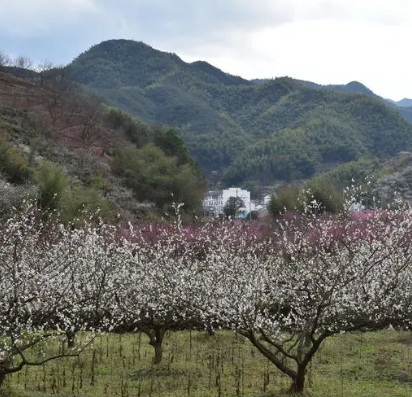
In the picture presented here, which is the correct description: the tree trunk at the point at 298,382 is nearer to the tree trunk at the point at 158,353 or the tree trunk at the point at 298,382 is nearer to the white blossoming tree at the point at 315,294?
the white blossoming tree at the point at 315,294

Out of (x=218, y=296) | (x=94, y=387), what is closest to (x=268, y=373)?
(x=218, y=296)

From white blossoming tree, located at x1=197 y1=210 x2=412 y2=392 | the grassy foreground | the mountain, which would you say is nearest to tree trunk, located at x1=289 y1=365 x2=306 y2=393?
white blossoming tree, located at x1=197 y1=210 x2=412 y2=392

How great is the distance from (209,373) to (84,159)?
146ft

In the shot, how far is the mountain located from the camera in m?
115

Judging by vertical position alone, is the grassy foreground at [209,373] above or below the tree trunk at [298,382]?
below

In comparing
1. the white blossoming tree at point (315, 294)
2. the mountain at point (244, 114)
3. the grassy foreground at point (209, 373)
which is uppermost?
the mountain at point (244, 114)

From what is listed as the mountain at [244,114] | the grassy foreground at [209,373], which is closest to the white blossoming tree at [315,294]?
the grassy foreground at [209,373]

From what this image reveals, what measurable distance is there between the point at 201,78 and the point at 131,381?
175444 millimetres

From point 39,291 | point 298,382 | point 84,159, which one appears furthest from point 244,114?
point 298,382

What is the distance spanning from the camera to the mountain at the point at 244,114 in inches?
4515

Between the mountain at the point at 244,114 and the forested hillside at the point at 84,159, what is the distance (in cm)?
3808

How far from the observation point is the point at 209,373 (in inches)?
502

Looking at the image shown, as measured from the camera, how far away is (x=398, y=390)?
11508 mm

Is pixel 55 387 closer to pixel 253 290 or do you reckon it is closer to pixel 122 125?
pixel 253 290
